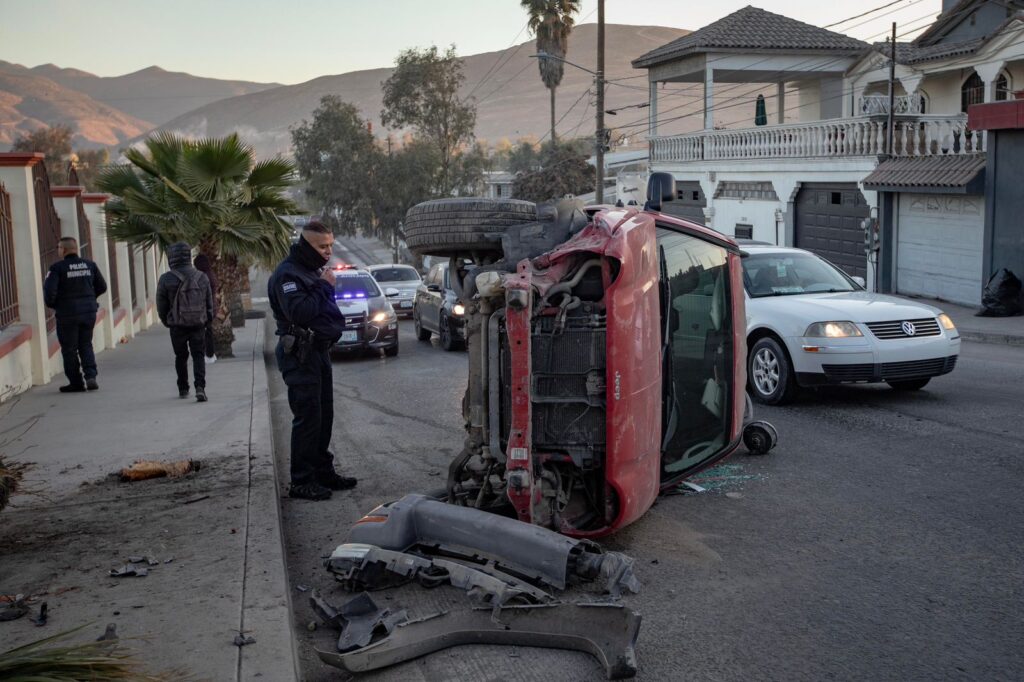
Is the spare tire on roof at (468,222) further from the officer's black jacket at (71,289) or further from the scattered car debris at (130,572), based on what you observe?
the officer's black jacket at (71,289)

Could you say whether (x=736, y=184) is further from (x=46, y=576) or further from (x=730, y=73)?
(x=46, y=576)

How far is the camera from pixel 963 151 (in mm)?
22812

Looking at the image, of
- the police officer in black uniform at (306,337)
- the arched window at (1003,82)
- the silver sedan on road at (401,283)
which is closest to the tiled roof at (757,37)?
the arched window at (1003,82)

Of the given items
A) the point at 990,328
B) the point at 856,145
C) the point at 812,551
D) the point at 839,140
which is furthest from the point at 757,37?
the point at 812,551

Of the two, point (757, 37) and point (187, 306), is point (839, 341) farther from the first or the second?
point (757, 37)

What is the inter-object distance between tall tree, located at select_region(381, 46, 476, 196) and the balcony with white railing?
25.4m

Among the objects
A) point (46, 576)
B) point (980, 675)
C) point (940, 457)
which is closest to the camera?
point (980, 675)

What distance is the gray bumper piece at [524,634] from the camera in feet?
14.5

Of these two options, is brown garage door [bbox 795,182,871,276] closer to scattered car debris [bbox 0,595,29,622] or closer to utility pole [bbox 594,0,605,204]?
utility pole [bbox 594,0,605,204]

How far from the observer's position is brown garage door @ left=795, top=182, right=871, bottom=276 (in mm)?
27141

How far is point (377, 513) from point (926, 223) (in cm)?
2155

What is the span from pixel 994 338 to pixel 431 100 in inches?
1792

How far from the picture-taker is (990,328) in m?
18.3

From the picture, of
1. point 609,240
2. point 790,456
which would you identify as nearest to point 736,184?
point 790,456
